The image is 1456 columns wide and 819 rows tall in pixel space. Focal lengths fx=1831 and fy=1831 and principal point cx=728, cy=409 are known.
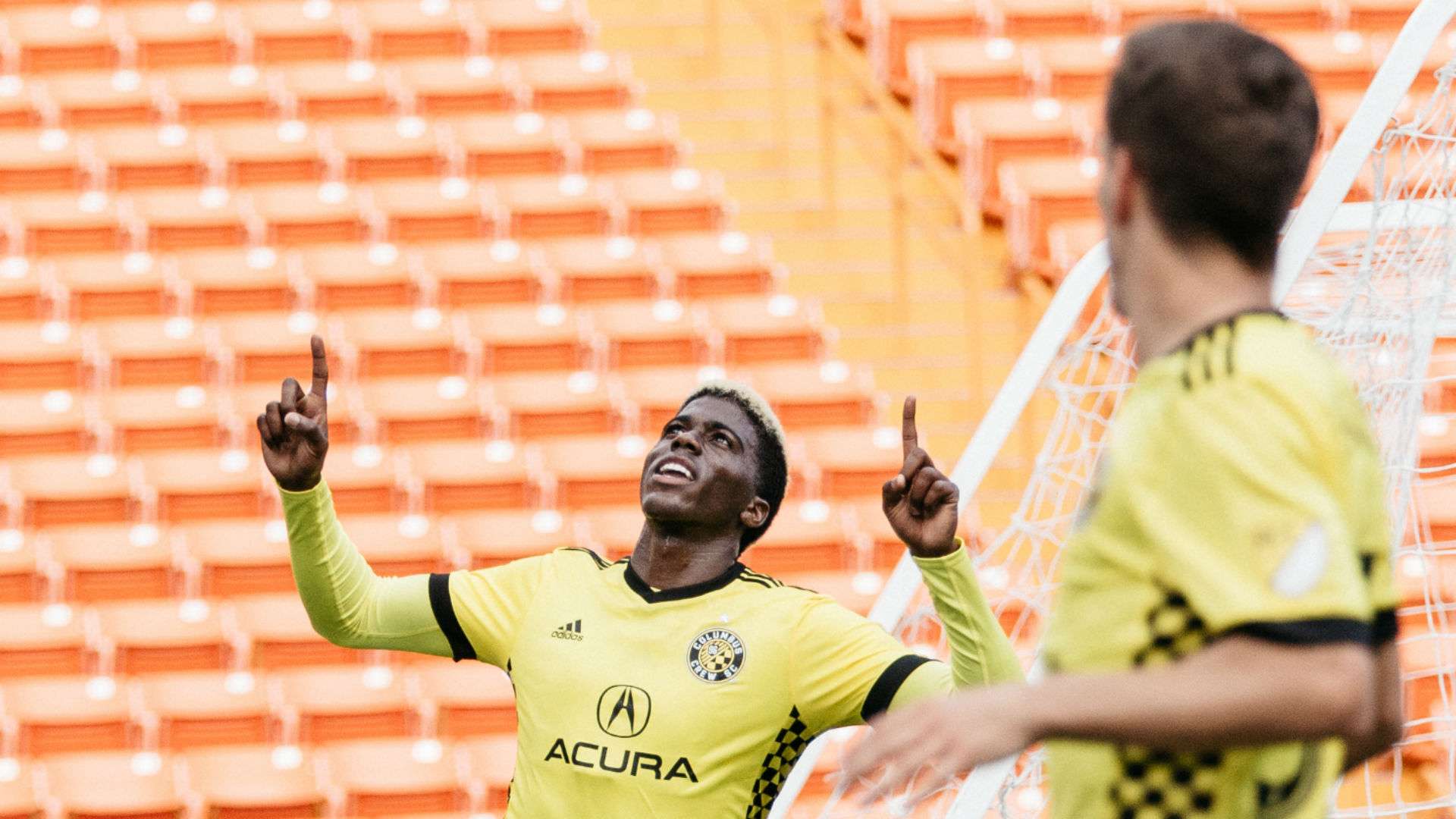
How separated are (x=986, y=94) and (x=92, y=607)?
13.1 ft

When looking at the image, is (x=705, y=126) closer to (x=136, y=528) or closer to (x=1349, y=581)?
(x=136, y=528)

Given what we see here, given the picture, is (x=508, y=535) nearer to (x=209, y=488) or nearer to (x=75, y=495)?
(x=209, y=488)

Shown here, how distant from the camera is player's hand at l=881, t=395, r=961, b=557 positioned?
221 centimetres

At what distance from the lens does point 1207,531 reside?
1105mm

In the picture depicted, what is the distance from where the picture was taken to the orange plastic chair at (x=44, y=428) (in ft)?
21.5

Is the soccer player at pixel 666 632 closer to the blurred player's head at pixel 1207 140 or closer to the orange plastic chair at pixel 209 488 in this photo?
the blurred player's head at pixel 1207 140

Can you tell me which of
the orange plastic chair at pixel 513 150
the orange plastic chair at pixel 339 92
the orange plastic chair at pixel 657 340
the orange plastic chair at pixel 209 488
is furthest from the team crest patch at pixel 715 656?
the orange plastic chair at pixel 339 92

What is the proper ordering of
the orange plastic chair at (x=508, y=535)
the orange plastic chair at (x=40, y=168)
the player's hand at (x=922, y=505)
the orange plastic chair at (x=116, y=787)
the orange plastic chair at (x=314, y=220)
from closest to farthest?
the player's hand at (x=922, y=505)
the orange plastic chair at (x=116, y=787)
the orange plastic chair at (x=508, y=535)
the orange plastic chair at (x=314, y=220)
the orange plastic chair at (x=40, y=168)

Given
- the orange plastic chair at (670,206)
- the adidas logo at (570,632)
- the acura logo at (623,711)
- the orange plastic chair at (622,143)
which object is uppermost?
the orange plastic chair at (622,143)

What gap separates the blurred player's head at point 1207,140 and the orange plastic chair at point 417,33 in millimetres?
7141

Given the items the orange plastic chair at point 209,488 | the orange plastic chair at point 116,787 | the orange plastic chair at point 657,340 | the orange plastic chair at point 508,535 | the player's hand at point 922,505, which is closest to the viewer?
the player's hand at point 922,505

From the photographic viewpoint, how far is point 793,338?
6.84 m

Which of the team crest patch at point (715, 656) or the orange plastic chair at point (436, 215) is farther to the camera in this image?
the orange plastic chair at point (436, 215)

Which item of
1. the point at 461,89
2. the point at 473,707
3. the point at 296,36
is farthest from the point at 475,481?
the point at 296,36
